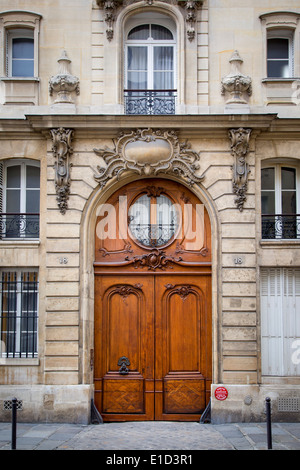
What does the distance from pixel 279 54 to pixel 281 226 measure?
3.64 meters

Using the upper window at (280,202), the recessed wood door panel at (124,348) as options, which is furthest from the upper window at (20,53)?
the upper window at (280,202)

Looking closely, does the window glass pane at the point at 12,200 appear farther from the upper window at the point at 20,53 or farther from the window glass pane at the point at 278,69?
the window glass pane at the point at 278,69

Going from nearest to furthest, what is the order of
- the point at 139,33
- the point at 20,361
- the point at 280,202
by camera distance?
the point at 20,361 → the point at 280,202 → the point at 139,33

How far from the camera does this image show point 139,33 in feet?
45.0

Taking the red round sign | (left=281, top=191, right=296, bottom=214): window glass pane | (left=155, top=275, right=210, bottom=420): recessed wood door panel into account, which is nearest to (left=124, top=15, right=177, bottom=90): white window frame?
(left=281, top=191, right=296, bottom=214): window glass pane

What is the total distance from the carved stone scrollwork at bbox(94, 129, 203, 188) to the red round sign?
4.06 metres

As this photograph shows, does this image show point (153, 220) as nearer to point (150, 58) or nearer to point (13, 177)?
point (13, 177)

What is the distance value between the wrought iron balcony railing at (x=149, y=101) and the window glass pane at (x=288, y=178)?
2.66 m

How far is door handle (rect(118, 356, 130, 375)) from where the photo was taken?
12914 millimetres

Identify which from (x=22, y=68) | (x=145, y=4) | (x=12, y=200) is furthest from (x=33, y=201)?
(x=145, y=4)

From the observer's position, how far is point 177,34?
13.4 meters

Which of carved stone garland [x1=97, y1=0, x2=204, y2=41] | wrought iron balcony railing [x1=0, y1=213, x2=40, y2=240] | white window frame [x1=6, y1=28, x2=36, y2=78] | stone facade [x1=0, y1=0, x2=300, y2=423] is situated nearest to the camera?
stone facade [x1=0, y1=0, x2=300, y2=423]

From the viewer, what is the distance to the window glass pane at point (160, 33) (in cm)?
1370

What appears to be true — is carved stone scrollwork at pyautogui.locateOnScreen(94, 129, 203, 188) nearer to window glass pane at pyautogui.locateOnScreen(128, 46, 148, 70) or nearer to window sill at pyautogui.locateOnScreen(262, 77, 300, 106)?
window glass pane at pyautogui.locateOnScreen(128, 46, 148, 70)
